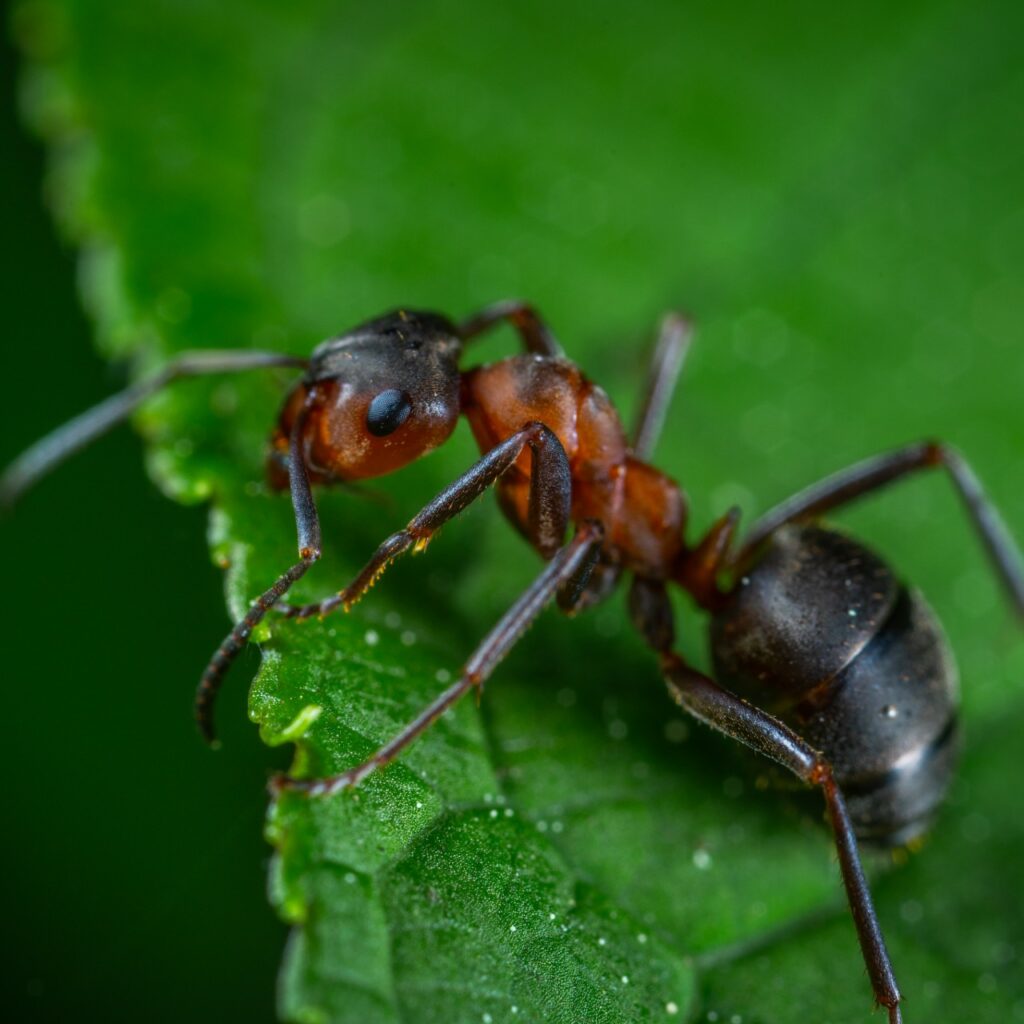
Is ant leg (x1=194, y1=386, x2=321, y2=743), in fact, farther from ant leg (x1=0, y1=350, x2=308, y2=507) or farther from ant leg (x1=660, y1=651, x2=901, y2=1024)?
ant leg (x1=660, y1=651, x2=901, y2=1024)

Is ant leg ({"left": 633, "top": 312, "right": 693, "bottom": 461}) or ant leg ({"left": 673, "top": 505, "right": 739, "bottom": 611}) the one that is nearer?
ant leg ({"left": 673, "top": 505, "right": 739, "bottom": 611})

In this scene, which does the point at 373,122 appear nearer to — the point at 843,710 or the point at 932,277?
the point at 932,277

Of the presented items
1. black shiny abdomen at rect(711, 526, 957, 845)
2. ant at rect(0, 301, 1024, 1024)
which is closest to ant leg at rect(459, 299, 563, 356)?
ant at rect(0, 301, 1024, 1024)

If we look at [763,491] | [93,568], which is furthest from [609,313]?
[93,568]

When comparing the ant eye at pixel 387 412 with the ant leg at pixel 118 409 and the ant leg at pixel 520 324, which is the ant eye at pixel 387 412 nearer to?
the ant leg at pixel 118 409

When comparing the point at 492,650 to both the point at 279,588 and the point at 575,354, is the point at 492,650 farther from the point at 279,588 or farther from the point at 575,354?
the point at 575,354
